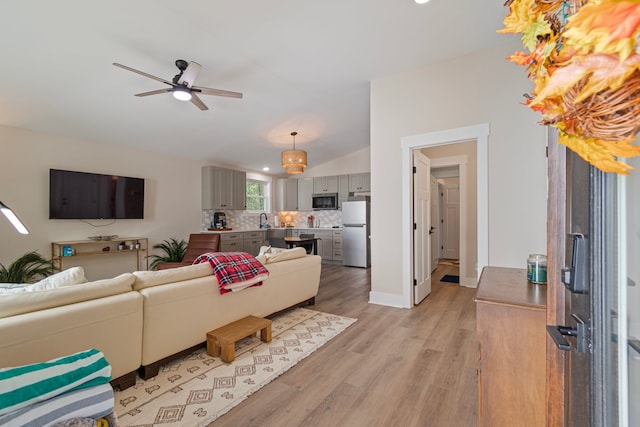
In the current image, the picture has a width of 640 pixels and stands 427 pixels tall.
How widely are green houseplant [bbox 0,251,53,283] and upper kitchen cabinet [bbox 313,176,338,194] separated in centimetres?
544

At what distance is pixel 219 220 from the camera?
21.1 feet

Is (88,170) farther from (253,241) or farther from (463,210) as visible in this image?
(463,210)

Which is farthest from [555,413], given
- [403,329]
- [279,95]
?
[279,95]

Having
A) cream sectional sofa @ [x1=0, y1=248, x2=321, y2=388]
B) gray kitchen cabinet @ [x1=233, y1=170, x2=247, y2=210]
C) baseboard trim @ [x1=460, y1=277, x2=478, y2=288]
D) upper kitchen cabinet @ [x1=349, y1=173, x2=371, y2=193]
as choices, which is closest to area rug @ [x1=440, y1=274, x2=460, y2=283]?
baseboard trim @ [x1=460, y1=277, x2=478, y2=288]

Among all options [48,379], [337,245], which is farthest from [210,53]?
[337,245]

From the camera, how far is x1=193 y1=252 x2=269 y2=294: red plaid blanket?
2.49 meters

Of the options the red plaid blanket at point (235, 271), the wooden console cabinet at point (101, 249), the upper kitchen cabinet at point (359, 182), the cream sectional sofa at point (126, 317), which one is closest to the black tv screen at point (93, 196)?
the wooden console cabinet at point (101, 249)

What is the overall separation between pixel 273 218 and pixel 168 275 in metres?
5.83

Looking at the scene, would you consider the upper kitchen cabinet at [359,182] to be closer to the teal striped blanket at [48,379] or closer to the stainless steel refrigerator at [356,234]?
the stainless steel refrigerator at [356,234]

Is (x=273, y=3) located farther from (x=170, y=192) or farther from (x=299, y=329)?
(x=170, y=192)

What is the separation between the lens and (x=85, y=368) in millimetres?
1127

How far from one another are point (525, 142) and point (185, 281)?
11.9 ft

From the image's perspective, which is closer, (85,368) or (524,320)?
(85,368)

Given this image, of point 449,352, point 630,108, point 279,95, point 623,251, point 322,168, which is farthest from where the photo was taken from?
point 322,168
